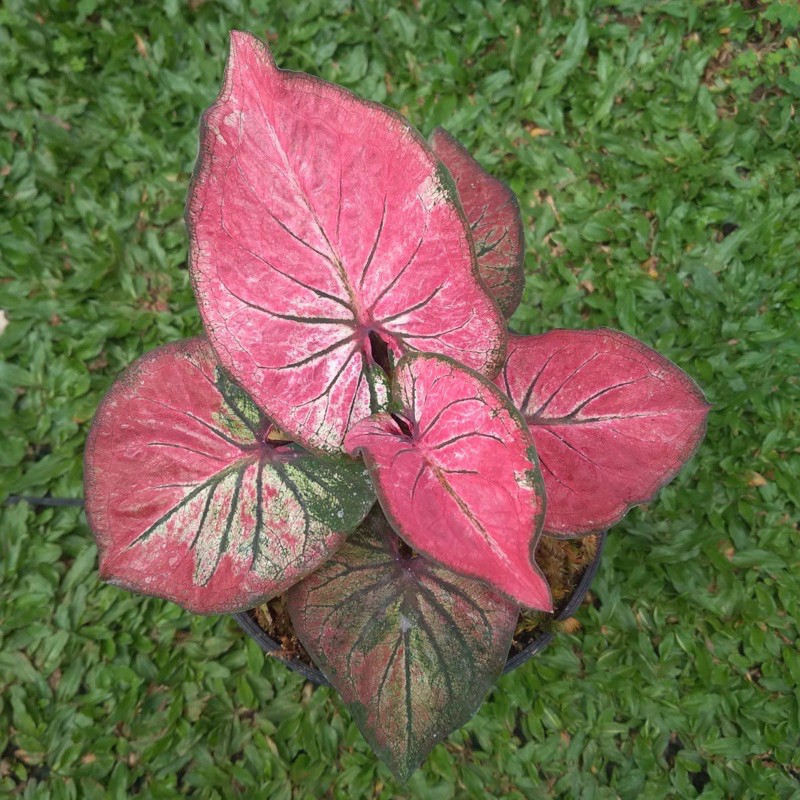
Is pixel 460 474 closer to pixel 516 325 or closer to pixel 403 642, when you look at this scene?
pixel 403 642

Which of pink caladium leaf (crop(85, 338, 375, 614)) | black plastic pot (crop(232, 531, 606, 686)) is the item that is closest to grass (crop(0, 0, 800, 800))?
black plastic pot (crop(232, 531, 606, 686))

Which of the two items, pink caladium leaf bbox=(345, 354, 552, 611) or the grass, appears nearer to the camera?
pink caladium leaf bbox=(345, 354, 552, 611)

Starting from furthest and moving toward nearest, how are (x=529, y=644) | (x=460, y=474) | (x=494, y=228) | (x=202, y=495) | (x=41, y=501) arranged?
(x=41, y=501) < (x=529, y=644) < (x=494, y=228) < (x=202, y=495) < (x=460, y=474)

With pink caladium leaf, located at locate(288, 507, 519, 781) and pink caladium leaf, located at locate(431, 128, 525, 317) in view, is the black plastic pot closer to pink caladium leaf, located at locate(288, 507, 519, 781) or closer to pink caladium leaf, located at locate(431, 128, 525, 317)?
pink caladium leaf, located at locate(288, 507, 519, 781)

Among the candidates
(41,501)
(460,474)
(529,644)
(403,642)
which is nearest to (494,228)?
(460,474)

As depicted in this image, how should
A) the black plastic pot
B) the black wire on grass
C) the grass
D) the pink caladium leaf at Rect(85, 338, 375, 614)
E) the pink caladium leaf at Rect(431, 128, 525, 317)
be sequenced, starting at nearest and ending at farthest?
the pink caladium leaf at Rect(85, 338, 375, 614)
the pink caladium leaf at Rect(431, 128, 525, 317)
the black plastic pot
the grass
the black wire on grass

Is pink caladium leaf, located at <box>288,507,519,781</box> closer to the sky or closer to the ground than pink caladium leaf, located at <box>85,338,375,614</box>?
closer to the ground

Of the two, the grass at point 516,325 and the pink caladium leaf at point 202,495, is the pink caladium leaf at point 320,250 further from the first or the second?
the grass at point 516,325
